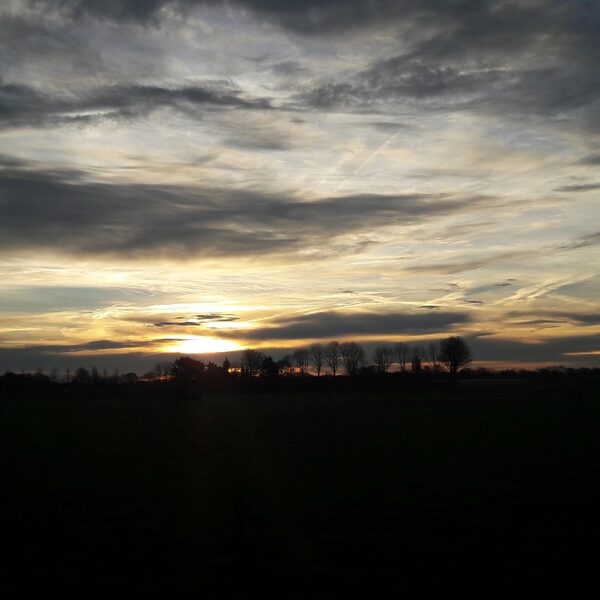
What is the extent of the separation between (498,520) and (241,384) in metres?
102

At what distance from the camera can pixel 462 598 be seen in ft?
29.3

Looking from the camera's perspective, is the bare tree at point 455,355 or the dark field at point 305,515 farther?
the bare tree at point 455,355

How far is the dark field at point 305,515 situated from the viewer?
32.8ft

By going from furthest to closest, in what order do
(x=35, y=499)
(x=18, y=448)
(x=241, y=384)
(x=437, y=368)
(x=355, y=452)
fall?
(x=437, y=368)
(x=241, y=384)
(x=18, y=448)
(x=355, y=452)
(x=35, y=499)

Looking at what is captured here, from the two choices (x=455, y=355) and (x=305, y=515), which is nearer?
(x=305, y=515)

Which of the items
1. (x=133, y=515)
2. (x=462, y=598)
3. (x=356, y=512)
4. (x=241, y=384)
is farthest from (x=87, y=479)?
(x=241, y=384)

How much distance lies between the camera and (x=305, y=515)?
13.7 metres

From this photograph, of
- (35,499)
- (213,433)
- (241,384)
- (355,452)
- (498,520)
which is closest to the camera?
(498,520)

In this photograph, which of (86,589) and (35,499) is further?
(35,499)

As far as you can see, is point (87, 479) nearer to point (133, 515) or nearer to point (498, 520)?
point (133, 515)

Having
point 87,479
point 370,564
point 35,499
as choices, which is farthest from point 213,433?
point 370,564

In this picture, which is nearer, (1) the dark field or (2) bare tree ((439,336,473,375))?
(1) the dark field

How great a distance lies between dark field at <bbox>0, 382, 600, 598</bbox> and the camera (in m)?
9.98

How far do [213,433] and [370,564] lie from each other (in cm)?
2217
